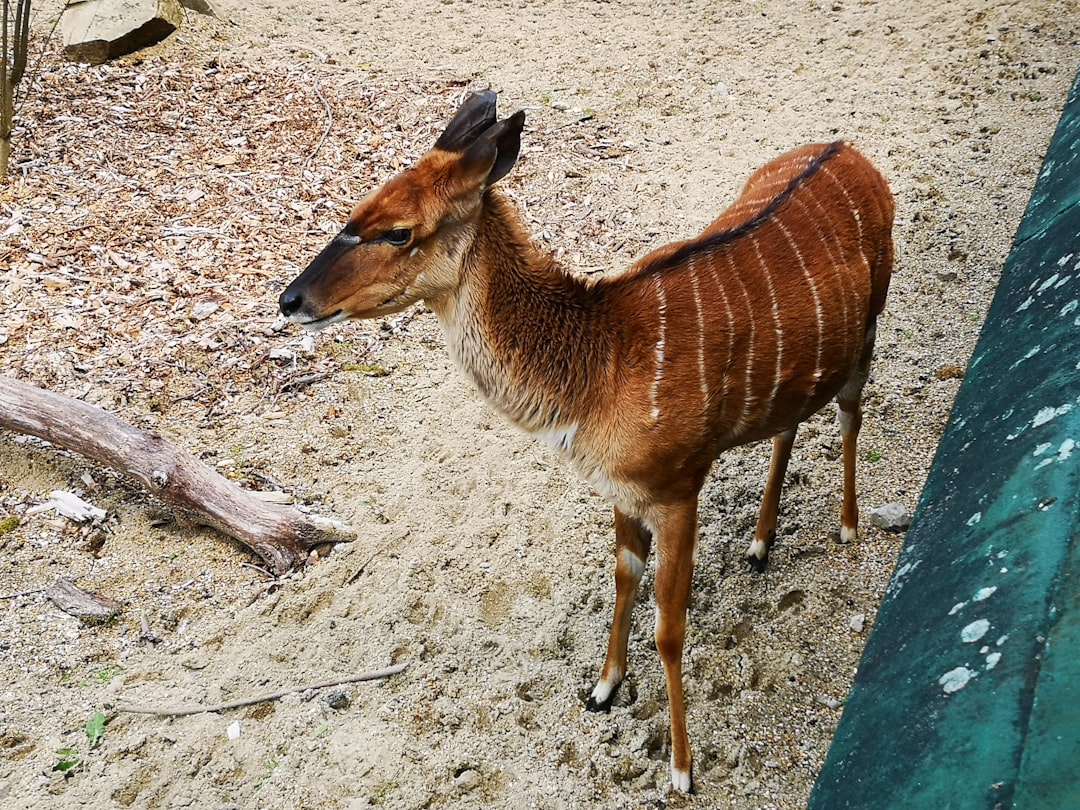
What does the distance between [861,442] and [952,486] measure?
297cm

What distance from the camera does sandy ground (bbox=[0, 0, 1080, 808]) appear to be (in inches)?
117

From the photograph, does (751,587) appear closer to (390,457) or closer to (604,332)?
(604,332)

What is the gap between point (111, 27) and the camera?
22.6ft

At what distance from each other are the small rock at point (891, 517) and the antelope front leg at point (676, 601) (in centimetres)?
111

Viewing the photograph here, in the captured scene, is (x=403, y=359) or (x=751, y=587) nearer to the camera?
(x=751, y=587)

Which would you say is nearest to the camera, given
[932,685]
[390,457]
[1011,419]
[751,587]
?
[932,685]

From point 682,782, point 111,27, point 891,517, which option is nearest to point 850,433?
point 891,517

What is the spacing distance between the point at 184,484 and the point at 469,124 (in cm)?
183

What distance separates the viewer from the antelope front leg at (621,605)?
3.10 meters

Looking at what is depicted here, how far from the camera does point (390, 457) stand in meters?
4.20

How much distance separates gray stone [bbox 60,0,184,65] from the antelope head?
17.4 feet

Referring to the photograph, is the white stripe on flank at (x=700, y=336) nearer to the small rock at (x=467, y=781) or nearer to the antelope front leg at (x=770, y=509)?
the antelope front leg at (x=770, y=509)

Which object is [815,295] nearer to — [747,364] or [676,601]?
[747,364]

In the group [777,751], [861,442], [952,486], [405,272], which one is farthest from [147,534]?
[952,486]
